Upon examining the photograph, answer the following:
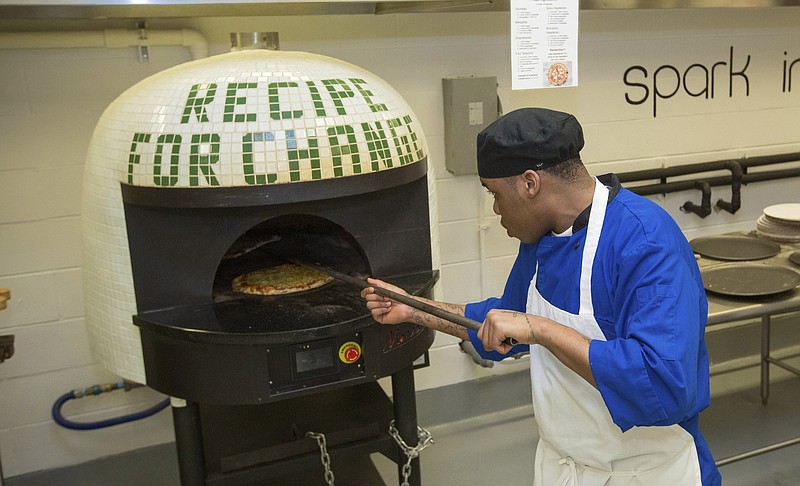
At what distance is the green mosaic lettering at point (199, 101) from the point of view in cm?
161

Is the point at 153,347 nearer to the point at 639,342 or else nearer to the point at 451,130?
the point at 639,342

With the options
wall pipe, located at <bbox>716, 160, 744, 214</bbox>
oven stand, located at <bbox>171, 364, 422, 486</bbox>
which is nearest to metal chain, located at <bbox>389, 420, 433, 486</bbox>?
oven stand, located at <bbox>171, 364, 422, 486</bbox>

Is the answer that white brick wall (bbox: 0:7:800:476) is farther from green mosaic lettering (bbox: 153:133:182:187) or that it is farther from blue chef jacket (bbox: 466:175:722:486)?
blue chef jacket (bbox: 466:175:722:486)

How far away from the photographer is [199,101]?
1628mm

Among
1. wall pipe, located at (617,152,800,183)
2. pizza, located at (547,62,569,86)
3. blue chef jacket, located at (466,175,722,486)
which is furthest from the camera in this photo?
wall pipe, located at (617,152,800,183)

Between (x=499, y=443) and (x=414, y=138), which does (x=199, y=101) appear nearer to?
(x=414, y=138)

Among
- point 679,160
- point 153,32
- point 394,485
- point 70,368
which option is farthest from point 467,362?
point 153,32

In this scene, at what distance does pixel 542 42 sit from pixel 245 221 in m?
0.88

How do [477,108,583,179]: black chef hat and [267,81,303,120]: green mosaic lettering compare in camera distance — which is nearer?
[477,108,583,179]: black chef hat

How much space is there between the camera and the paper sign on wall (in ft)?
6.12

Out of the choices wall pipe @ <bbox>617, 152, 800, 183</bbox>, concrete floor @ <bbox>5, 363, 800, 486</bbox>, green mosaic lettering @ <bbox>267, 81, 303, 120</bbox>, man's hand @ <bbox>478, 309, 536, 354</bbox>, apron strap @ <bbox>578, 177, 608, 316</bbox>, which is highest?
green mosaic lettering @ <bbox>267, 81, 303, 120</bbox>

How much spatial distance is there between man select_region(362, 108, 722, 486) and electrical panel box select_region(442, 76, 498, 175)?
1.08 metres

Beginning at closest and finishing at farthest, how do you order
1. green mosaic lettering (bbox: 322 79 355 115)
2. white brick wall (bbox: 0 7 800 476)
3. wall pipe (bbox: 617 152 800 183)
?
green mosaic lettering (bbox: 322 79 355 115), white brick wall (bbox: 0 7 800 476), wall pipe (bbox: 617 152 800 183)

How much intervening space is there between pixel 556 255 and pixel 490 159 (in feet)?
0.77
